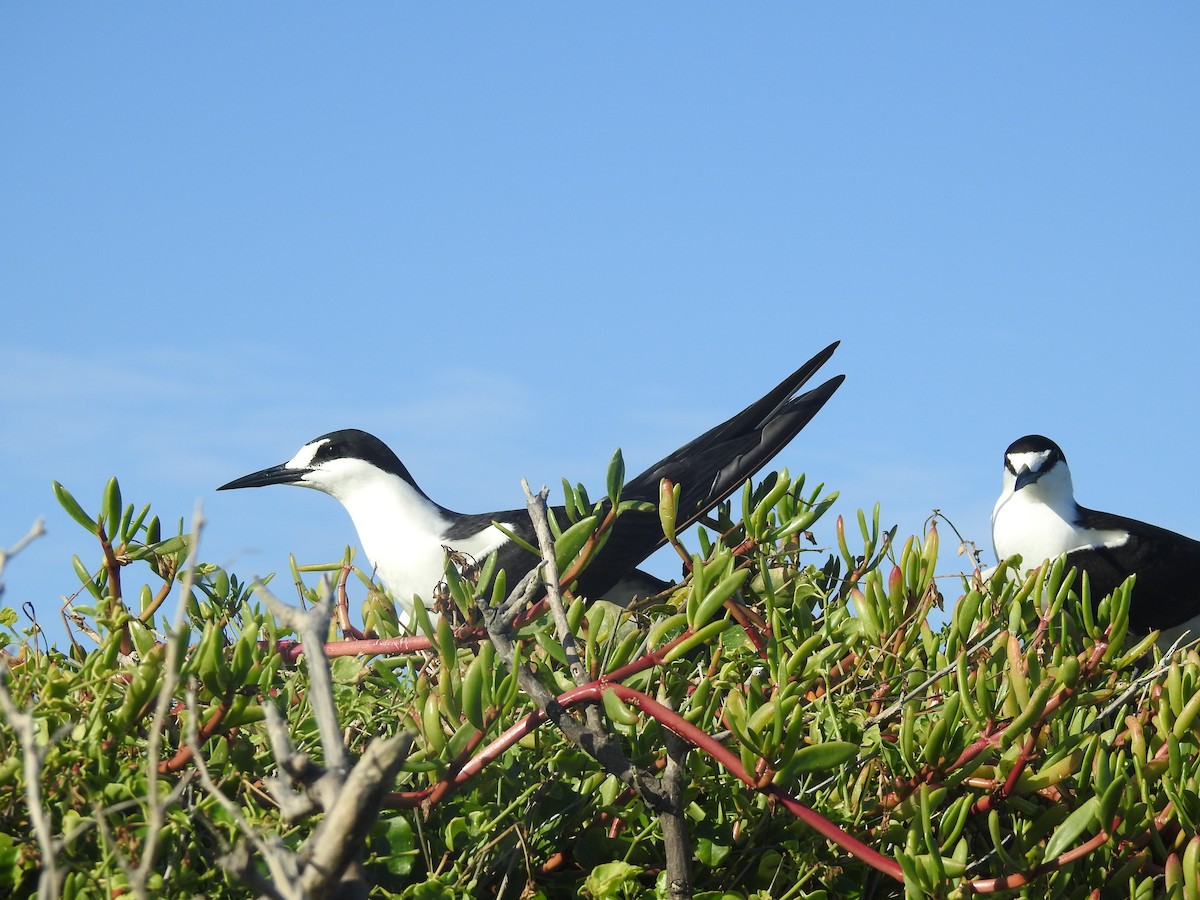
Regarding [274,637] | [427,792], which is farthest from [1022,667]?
[274,637]

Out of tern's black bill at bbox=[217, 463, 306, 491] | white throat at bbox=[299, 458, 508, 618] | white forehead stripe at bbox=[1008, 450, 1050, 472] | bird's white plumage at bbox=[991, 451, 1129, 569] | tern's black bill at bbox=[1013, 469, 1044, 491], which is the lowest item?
bird's white plumage at bbox=[991, 451, 1129, 569]

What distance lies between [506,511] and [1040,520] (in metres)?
2.36

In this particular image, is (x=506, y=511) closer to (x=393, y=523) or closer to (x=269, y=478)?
(x=393, y=523)

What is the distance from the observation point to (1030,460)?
568cm

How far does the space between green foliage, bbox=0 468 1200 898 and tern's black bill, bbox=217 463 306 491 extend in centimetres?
309

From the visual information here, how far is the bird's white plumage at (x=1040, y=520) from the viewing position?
5406 millimetres

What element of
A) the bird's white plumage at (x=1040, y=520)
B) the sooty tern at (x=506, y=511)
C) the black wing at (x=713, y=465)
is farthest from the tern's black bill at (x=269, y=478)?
the bird's white plumage at (x=1040, y=520)

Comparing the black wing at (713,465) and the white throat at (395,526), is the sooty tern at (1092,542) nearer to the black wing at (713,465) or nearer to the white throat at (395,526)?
the black wing at (713,465)

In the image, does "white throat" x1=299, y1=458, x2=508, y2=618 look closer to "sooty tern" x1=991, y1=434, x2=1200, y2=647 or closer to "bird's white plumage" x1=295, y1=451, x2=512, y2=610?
"bird's white plumage" x1=295, y1=451, x2=512, y2=610

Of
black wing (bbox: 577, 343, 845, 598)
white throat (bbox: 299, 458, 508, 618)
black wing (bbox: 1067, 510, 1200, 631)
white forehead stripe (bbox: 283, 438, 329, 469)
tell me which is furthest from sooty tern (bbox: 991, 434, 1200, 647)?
white forehead stripe (bbox: 283, 438, 329, 469)

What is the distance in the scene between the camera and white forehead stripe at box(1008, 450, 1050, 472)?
566 centimetres

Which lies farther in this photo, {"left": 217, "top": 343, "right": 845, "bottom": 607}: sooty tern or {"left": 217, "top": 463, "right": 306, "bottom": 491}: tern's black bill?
{"left": 217, "top": 463, "right": 306, "bottom": 491}: tern's black bill

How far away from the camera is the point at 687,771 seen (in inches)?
71.0

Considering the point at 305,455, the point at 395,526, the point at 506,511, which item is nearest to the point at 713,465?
the point at 506,511
